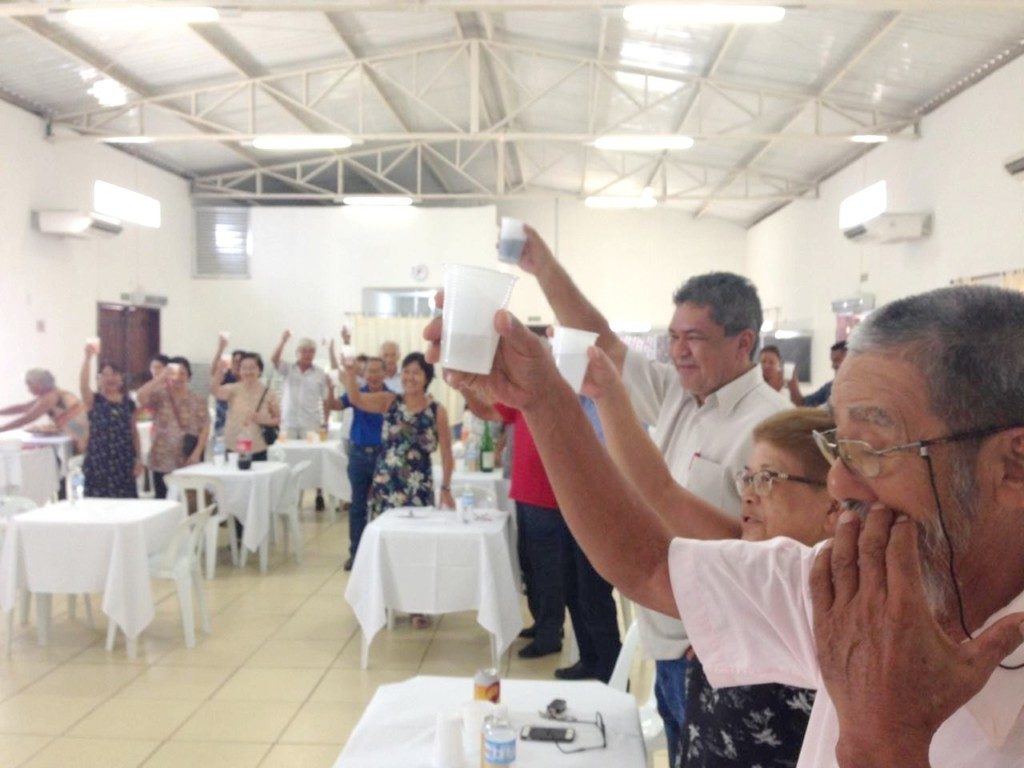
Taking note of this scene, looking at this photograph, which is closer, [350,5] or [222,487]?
[350,5]

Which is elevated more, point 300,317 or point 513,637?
point 300,317

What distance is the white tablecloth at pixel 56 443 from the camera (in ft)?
24.1

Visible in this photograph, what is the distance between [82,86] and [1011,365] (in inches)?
393

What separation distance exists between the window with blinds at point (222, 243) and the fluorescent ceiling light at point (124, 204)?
4.38ft

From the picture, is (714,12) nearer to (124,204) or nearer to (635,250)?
(124,204)

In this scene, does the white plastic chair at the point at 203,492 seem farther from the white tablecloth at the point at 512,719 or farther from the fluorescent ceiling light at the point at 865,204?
the fluorescent ceiling light at the point at 865,204

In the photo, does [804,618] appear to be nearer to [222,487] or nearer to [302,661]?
[302,661]

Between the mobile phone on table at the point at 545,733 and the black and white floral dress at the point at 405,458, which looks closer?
the mobile phone on table at the point at 545,733

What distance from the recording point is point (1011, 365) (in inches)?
32.6

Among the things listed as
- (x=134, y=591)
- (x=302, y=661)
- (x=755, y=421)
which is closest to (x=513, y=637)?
(x=302, y=661)

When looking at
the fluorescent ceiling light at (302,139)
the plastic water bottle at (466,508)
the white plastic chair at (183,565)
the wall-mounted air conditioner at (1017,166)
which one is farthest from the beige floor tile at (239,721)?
the fluorescent ceiling light at (302,139)

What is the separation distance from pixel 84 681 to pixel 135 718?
63 centimetres

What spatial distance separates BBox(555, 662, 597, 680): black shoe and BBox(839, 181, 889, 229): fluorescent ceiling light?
6.04m


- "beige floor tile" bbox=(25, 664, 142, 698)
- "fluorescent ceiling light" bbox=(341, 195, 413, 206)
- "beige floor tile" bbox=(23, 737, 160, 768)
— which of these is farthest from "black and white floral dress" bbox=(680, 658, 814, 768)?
"fluorescent ceiling light" bbox=(341, 195, 413, 206)
